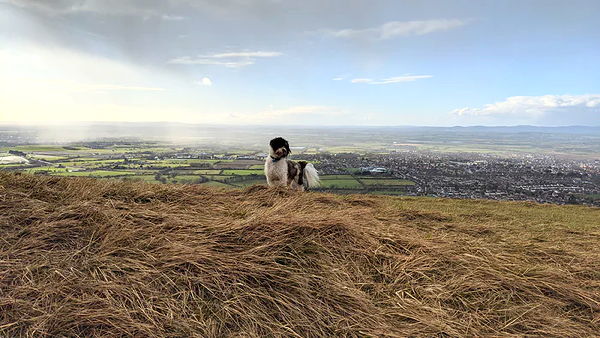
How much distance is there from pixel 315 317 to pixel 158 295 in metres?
0.97

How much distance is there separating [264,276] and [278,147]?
4505mm

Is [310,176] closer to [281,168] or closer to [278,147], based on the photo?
[281,168]

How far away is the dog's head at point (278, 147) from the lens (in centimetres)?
625

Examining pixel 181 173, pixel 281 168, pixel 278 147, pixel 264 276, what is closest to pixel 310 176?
pixel 281 168

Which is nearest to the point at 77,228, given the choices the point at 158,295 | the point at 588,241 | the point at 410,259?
the point at 158,295

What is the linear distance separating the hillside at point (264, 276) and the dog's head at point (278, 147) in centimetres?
335

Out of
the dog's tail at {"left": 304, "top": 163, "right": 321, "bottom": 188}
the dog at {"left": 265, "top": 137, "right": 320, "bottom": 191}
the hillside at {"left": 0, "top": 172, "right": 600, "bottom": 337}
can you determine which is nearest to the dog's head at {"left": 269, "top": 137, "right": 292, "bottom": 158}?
the dog at {"left": 265, "top": 137, "right": 320, "bottom": 191}

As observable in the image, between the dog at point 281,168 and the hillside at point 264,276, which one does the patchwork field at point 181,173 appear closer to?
the dog at point 281,168

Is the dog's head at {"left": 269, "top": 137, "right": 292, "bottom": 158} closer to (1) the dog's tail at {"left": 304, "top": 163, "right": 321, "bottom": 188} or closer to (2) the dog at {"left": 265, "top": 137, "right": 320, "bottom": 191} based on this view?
(2) the dog at {"left": 265, "top": 137, "right": 320, "bottom": 191}

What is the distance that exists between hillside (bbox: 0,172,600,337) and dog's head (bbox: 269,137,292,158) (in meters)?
3.35

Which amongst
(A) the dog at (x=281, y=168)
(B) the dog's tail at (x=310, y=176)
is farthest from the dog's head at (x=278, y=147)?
(B) the dog's tail at (x=310, y=176)

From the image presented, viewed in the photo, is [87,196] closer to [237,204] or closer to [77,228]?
[77,228]

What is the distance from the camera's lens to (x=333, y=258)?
86.7 inches

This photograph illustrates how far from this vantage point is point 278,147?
625 cm
